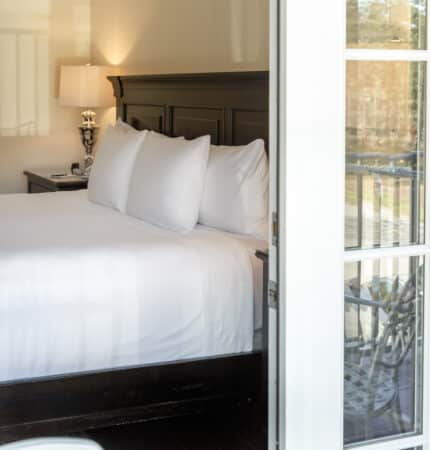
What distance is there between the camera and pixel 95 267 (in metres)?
3.50

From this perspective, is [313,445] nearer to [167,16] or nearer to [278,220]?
[278,220]

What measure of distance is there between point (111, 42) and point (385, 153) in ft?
14.4

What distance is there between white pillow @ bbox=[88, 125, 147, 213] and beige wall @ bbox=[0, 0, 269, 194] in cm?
68

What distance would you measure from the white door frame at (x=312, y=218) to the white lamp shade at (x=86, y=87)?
410 centimetres

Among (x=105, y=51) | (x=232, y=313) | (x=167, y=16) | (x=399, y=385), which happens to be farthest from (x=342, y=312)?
(x=105, y=51)

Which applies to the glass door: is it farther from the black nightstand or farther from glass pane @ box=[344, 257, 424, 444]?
the black nightstand

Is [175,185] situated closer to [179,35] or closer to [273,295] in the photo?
[179,35]

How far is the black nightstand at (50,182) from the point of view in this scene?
19.4 ft

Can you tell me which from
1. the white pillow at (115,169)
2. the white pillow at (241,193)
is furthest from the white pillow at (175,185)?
the white pillow at (115,169)

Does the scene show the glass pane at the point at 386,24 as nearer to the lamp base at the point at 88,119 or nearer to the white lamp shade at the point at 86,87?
the white lamp shade at the point at 86,87

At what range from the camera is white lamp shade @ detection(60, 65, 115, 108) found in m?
6.12

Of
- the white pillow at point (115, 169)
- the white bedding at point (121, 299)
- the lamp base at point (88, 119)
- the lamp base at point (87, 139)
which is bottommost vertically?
the white bedding at point (121, 299)

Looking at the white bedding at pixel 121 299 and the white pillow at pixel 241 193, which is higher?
the white pillow at pixel 241 193

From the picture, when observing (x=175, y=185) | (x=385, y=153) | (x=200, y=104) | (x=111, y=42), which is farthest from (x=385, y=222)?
(x=111, y=42)
